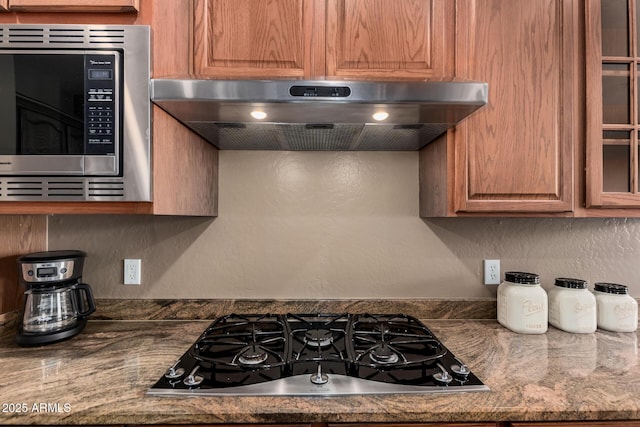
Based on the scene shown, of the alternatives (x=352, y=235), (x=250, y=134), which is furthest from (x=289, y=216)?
(x=250, y=134)

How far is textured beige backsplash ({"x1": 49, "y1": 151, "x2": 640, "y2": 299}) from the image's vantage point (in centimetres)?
151

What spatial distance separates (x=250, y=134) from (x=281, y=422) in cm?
96

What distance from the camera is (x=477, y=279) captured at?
151 cm

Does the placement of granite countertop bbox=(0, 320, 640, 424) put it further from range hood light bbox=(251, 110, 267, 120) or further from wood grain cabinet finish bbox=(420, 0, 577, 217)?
range hood light bbox=(251, 110, 267, 120)

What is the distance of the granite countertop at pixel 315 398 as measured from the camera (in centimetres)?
80

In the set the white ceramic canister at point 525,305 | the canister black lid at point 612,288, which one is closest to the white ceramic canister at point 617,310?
the canister black lid at point 612,288

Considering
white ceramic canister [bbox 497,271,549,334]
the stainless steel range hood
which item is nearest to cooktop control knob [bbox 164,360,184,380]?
the stainless steel range hood

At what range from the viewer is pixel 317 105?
0.99 metres

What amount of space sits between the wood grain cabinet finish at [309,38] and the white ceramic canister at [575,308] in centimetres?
106

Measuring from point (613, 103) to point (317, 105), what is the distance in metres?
1.12

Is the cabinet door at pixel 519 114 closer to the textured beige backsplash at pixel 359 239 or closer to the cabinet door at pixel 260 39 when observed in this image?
the textured beige backsplash at pixel 359 239

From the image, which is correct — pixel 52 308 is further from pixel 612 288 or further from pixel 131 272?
pixel 612 288

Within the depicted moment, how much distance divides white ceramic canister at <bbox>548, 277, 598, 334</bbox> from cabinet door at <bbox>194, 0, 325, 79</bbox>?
1305 mm

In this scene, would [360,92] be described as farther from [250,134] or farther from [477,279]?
[477,279]
